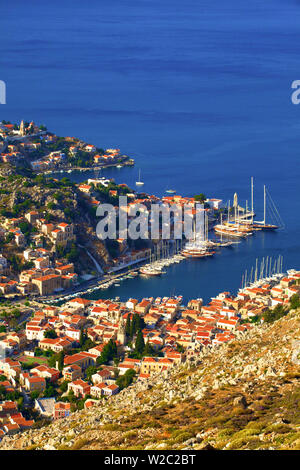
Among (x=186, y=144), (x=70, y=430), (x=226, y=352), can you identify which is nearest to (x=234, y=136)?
(x=186, y=144)

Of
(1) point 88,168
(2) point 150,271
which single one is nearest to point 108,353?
(2) point 150,271

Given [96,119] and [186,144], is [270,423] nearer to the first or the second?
[186,144]

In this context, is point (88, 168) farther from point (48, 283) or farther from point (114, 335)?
point (114, 335)

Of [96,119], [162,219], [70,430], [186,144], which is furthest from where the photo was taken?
[96,119]

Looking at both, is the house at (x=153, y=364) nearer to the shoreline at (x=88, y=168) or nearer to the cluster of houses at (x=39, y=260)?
the cluster of houses at (x=39, y=260)

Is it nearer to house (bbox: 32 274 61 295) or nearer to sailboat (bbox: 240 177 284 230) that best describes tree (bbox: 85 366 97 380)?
house (bbox: 32 274 61 295)

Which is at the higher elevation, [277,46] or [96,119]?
[277,46]

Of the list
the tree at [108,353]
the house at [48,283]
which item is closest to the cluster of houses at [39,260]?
the house at [48,283]
